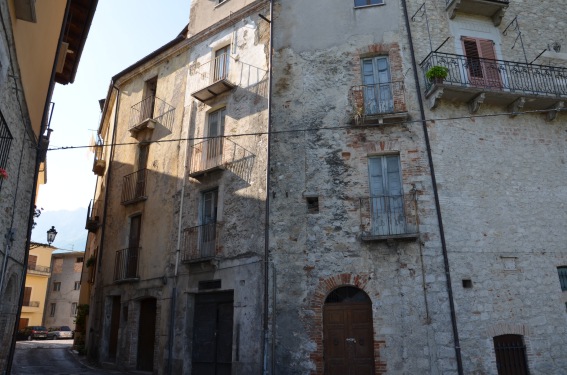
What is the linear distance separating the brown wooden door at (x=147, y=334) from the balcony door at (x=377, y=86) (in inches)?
→ 401

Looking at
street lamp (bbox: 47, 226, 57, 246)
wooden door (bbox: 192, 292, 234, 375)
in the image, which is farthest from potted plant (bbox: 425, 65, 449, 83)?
street lamp (bbox: 47, 226, 57, 246)

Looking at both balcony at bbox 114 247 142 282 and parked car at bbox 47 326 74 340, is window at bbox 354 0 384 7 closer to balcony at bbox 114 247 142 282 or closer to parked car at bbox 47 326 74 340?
balcony at bbox 114 247 142 282

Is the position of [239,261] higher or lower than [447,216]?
lower

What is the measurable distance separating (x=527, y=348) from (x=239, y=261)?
7.92 meters

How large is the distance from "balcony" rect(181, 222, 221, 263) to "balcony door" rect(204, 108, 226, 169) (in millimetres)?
Result: 2180

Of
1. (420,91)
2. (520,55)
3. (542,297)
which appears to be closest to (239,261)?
(420,91)

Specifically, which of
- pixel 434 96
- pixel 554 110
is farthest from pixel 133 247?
pixel 554 110

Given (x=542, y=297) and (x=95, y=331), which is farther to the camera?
(x=95, y=331)

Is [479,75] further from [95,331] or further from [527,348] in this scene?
[95,331]

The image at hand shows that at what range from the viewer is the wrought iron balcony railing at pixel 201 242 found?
1446 cm

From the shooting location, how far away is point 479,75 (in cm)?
1420

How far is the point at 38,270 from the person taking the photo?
44.2 m

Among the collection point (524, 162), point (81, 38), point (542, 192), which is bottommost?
point (542, 192)

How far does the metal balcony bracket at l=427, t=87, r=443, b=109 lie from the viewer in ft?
42.3
